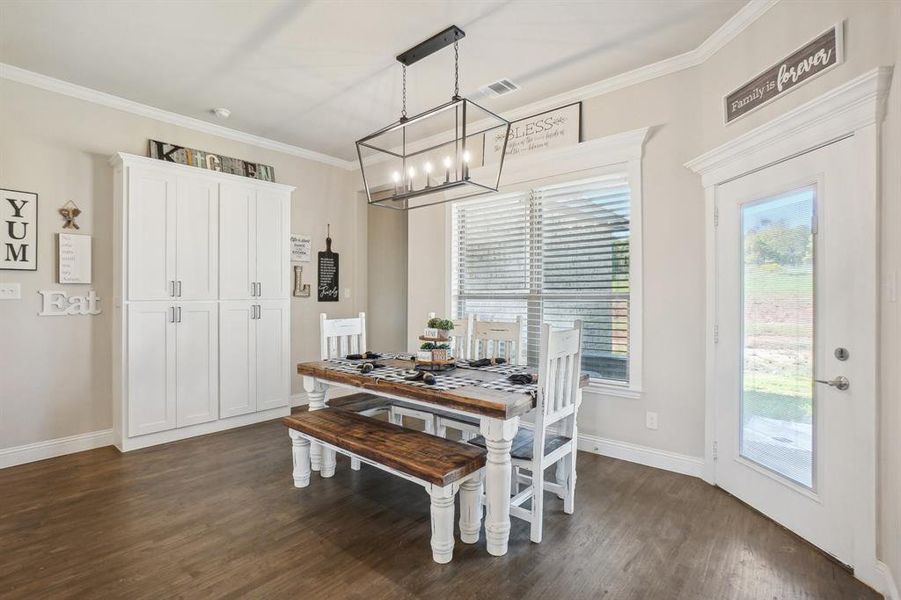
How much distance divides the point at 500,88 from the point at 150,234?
3.03 m

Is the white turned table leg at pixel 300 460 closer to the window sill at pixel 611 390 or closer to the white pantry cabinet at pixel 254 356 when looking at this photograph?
the white pantry cabinet at pixel 254 356

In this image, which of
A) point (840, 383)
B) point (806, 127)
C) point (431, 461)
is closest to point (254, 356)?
point (431, 461)

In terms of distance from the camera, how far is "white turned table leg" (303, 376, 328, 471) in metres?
2.97

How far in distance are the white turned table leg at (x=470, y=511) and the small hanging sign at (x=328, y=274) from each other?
3465 mm

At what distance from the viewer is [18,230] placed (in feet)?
10.6

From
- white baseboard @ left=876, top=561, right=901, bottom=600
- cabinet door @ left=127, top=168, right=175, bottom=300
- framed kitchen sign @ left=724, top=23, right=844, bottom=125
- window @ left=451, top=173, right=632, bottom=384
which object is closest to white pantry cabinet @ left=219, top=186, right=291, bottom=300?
cabinet door @ left=127, top=168, right=175, bottom=300

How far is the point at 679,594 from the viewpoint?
5.89ft

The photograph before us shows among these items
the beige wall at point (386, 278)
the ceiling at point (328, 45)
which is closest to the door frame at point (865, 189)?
the ceiling at point (328, 45)

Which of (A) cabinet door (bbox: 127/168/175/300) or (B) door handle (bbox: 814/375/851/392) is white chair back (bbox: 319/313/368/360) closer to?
(A) cabinet door (bbox: 127/168/175/300)

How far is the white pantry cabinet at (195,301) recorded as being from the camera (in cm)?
350

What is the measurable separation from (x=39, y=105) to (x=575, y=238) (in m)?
4.22

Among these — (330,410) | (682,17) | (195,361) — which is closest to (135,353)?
(195,361)

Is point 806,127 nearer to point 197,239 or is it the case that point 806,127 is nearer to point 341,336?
point 341,336

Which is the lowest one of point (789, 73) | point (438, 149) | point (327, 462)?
point (327, 462)
